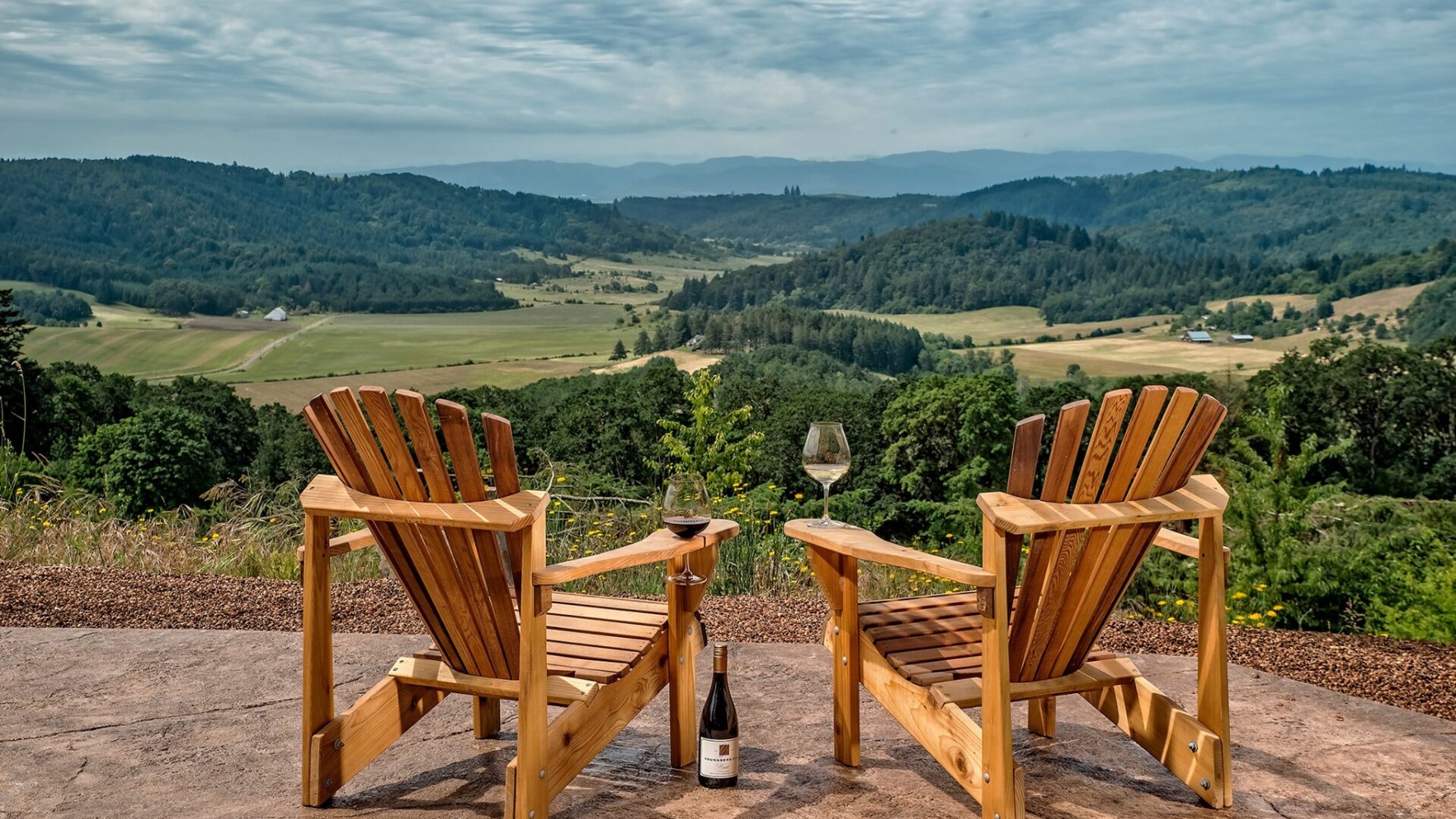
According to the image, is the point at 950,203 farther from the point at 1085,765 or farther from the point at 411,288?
Result: the point at 1085,765

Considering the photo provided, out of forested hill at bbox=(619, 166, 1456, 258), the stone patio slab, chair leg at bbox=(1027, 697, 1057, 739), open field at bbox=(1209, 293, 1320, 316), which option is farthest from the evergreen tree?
forested hill at bbox=(619, 166, 1456, 258)

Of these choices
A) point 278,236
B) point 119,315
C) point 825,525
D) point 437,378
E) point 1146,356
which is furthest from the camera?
point 278,236

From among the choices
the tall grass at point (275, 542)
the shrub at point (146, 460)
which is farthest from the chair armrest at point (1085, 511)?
the shrub at point (146, 460)

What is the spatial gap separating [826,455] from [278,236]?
96.7 m

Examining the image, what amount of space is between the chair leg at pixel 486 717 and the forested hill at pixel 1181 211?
86.8 m

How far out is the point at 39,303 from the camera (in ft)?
195

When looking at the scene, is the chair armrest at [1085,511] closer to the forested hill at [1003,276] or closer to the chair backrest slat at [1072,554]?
the chair backrest slat at [1072,554]

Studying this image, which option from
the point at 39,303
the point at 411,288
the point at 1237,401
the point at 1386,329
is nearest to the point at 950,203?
the point at 411,288

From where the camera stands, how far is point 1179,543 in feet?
9.84

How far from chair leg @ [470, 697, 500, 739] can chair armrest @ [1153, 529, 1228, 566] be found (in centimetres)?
186

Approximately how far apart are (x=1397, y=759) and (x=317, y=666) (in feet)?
9.31

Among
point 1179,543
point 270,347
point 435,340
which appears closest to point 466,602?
point 1179,543

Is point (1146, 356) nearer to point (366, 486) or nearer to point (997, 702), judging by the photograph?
point (997, 702)

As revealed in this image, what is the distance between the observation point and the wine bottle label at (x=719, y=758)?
9.52ft
